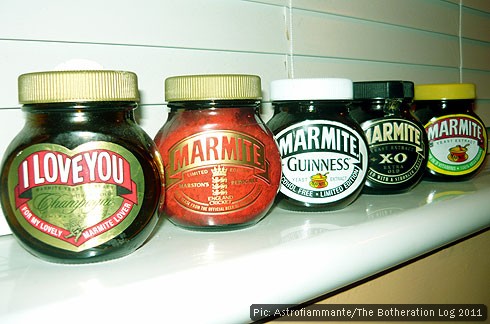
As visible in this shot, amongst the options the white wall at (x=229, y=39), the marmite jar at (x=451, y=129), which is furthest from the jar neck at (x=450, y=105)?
the white wall at (x=229, y=39)

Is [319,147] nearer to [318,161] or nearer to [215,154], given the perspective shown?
[318,161]

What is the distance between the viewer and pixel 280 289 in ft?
1.95

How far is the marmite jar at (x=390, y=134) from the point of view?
2.97 ft

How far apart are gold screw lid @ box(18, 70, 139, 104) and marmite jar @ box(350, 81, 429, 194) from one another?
501 mm

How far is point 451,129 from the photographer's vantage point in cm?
103

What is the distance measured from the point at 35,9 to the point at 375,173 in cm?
62

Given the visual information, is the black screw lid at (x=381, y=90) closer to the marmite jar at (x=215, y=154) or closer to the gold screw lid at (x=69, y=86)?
the marmite jar at (x=215, y=154)

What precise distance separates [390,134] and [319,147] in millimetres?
190

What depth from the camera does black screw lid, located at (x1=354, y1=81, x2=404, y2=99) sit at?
907 millimetres

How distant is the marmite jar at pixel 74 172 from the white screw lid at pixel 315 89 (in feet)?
0.98

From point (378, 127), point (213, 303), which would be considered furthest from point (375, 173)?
point (213, 303)

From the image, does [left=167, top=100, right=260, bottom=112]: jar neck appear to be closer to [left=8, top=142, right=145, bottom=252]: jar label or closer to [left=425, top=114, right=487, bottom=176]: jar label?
[left=8, top=142, right=145, bottom=252]: jar label

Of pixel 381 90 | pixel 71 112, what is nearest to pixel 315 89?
pixel 381 90

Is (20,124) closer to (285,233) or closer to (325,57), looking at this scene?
(285,233)
